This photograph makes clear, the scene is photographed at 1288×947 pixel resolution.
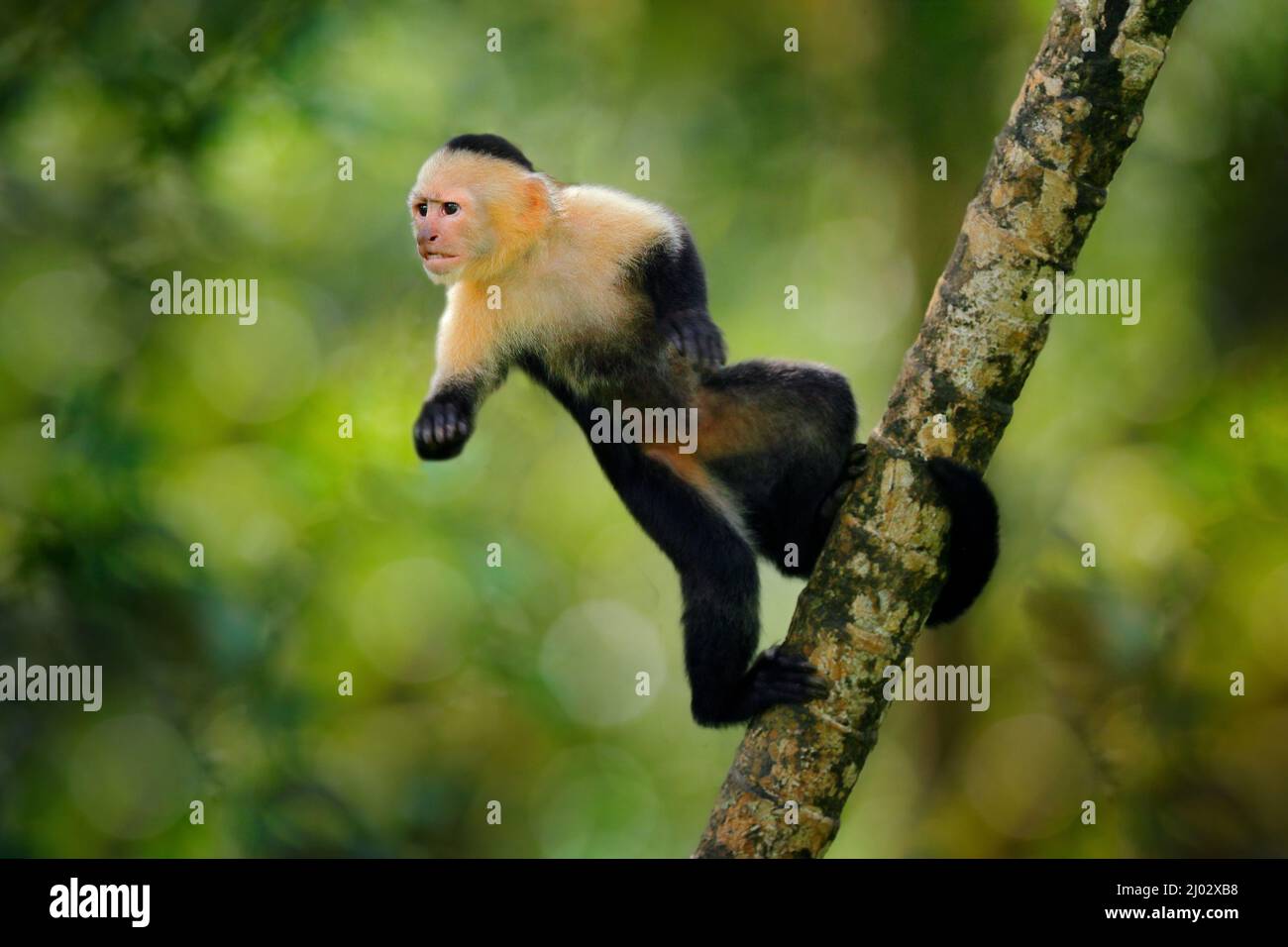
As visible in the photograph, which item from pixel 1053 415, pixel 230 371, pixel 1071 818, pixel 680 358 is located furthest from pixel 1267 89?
pixel 230 371

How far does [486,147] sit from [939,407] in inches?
78.0

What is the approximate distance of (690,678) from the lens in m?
4.05

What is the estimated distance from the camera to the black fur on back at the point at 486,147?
14.5 feet

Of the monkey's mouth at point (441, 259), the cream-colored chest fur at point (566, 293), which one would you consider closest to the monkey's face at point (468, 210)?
the monkey's mouth at point (441, 259)

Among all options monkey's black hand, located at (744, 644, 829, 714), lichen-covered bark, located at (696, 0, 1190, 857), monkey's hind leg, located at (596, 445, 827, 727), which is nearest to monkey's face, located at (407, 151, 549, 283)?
monkey's hind leg, located at (596, 445, 827, 727)

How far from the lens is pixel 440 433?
4070 millimetres

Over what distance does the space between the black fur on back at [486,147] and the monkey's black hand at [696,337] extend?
2.65ft

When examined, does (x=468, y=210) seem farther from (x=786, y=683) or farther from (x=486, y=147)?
(x=786, y=683)

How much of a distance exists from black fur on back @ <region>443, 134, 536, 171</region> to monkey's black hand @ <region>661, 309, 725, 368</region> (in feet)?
2.65

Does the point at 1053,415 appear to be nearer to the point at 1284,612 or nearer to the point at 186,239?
the point at 1284,612

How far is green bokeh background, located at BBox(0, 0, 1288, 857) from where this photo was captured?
6.54 meters

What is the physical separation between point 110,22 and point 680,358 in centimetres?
447

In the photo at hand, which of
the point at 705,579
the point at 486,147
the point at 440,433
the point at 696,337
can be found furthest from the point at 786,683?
the point at 486,147

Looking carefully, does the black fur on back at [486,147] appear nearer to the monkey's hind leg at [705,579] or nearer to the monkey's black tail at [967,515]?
the monkey's hind leg at [705,579]
